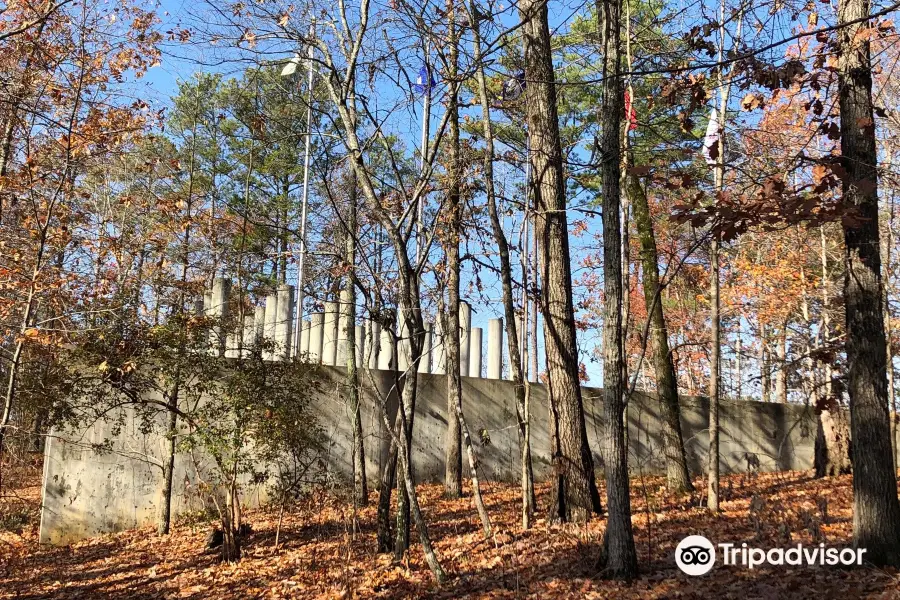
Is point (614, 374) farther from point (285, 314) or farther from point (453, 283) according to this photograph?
point (285, 314)

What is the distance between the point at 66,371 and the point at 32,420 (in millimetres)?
990

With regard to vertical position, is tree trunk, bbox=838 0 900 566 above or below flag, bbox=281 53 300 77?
below

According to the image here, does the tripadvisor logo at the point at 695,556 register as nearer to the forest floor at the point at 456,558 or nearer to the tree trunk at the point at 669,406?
the forest floor at the point at 456,558

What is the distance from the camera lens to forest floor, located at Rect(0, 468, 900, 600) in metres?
5.49

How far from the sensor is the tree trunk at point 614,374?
18.1 ft

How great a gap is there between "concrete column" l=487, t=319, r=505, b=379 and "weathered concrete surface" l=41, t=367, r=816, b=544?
217mm

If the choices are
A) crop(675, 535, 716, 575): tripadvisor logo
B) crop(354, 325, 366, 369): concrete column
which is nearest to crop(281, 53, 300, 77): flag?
crop(354, 325, 366, 369): concrete column

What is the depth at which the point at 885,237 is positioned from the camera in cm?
1326

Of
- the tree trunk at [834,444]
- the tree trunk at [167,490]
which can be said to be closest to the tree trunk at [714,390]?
the tree trunk at [834,444]

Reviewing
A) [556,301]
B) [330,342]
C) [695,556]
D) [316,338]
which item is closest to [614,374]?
[695,556]

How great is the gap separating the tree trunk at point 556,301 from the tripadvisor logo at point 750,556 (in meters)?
1.56

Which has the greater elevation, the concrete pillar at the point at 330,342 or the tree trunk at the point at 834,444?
the concrete pillar at the point at 330,342

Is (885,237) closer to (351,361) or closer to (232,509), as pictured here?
(351,361)

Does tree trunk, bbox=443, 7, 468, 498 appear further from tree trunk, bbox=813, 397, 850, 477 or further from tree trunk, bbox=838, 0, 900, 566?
tree trunk, bbox=813, 397, 850, 477
